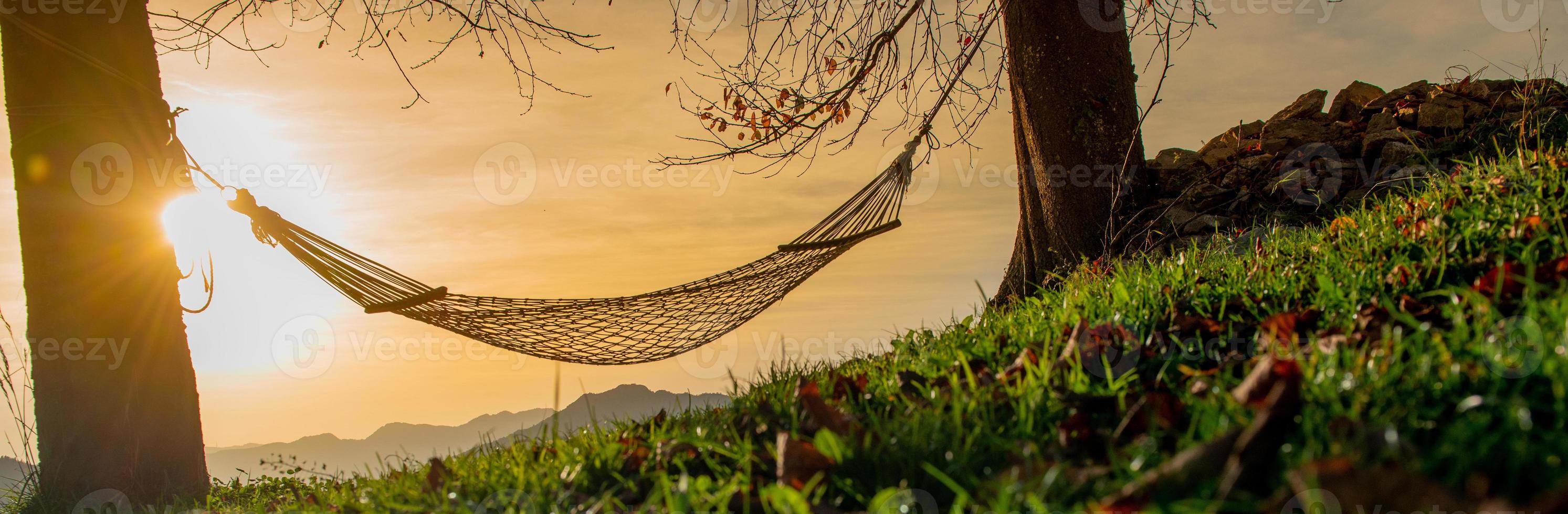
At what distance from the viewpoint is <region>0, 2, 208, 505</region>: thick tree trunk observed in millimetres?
Answer: 3479

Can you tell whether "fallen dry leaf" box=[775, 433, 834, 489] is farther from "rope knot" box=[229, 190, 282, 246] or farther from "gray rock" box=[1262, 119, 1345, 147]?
"gray rock" box=[1262, 119, 1345, 147]

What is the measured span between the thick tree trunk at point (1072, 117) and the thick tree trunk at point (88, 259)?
3.97 m

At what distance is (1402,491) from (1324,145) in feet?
14.7

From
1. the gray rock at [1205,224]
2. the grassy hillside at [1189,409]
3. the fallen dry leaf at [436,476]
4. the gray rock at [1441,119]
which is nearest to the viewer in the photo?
the grassy hillside at [1189,409]

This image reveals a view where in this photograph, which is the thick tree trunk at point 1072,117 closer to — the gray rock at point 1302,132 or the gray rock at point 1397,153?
the gray rock at point 1302,132

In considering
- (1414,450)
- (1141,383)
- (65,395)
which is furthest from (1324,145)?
(65,395)

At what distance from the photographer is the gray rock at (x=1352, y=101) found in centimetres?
528

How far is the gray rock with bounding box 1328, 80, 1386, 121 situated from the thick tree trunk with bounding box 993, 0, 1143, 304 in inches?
63.5

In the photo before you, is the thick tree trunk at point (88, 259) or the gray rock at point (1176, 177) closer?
the thick tree trunk at point (88, 259)

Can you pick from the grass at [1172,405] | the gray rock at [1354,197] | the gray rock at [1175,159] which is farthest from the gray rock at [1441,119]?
the grass at [1172,405]

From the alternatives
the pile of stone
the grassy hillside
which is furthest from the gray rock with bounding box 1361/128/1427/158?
the grassy hillside

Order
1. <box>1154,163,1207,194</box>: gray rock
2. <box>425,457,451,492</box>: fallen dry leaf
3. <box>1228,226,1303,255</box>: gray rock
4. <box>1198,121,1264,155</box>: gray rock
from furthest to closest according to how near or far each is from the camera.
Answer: <box>1198,121,1264,155</box>: gray rock < <box>1154,163,1207,194</box>: gray rock < <box>1228,226,1303,255</box>: gray rock < <box>425,457,451,492</box>: fallen dry leaf

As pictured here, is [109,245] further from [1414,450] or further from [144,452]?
[1414,450]

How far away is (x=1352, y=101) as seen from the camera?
532cm
